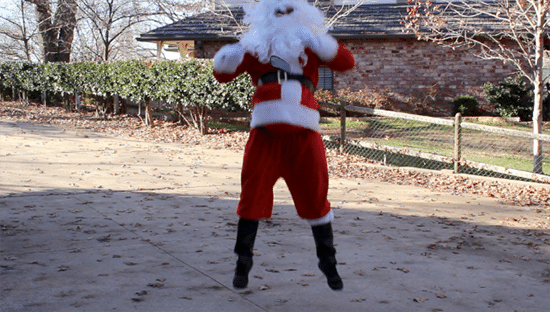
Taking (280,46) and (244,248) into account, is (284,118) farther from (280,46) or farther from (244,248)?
(244,248)

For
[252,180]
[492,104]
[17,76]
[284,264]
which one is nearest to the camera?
[252,180]

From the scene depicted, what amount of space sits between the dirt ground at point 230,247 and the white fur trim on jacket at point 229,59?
1416 mm

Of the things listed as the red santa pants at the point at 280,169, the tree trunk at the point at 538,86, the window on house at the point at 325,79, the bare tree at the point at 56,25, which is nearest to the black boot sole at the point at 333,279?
the red santa pants at the point at 280,169

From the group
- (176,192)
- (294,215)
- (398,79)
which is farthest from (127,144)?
(398,79)

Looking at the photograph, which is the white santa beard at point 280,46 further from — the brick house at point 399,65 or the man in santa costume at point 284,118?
the brick house at point 399,65

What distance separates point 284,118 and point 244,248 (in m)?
0.84

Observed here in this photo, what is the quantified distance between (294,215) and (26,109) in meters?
17.0

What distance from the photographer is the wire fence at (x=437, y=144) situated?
881cm

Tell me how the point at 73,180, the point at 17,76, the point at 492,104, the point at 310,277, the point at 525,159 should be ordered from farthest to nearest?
the point at 17,76 → the point at 492,104 → the point at 525,159 → the point at 73,180 → the point at 310,277

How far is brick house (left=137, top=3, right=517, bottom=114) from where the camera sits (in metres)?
18.2

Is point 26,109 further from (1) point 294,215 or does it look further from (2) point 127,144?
(1) point 294,215

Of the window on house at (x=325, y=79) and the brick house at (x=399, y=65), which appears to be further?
the window on house at (x=325, y=79)

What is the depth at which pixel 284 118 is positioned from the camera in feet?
10.6

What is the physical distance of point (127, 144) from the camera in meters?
11.5
